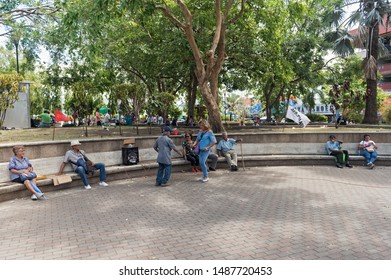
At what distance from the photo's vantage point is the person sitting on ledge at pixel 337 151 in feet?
40.7

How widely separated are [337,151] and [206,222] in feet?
26.7

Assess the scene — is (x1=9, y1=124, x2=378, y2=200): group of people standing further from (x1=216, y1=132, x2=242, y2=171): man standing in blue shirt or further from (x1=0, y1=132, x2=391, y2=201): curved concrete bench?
(x1=0, y1=132, x2=391, y2=201): curved concrete bench

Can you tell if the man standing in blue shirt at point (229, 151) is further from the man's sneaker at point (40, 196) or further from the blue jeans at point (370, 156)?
the man's sneaker at point (40, 196)

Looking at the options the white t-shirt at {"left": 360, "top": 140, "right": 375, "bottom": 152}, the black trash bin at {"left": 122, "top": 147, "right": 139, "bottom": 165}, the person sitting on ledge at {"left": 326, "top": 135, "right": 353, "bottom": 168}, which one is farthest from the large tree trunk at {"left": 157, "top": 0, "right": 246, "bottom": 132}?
the white t-shirt at {"left": 360, "top": 140, "right": 375, "bottom": 152}

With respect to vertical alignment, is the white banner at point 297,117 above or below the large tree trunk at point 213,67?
below

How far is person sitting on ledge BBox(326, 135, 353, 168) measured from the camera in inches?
489

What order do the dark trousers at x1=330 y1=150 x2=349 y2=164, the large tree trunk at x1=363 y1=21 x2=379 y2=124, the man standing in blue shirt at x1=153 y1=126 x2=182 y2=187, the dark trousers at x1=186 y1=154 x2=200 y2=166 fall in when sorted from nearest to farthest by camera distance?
the man standing in blue shirt at x1=153 y1=126 x2=182 y2=187
the dark trousers at x1=186 y1=154 x2=200 y2=166
the dark trousers at x1=330 y1=150 x2=349 y2=164
the large tree trunk at x1=363 y1=21 x2=379 y2=124

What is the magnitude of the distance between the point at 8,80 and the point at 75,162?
15.8ft

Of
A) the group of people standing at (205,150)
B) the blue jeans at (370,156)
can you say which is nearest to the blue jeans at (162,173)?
the group of people standing at (205,150)

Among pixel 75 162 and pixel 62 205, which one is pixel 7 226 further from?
pixel 75 162

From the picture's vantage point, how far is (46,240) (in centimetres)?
526

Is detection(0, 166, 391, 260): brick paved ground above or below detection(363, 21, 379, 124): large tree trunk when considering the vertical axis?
below

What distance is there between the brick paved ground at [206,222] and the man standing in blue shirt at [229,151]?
6.69 feet

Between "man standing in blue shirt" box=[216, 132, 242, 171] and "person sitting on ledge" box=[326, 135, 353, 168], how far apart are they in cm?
362
